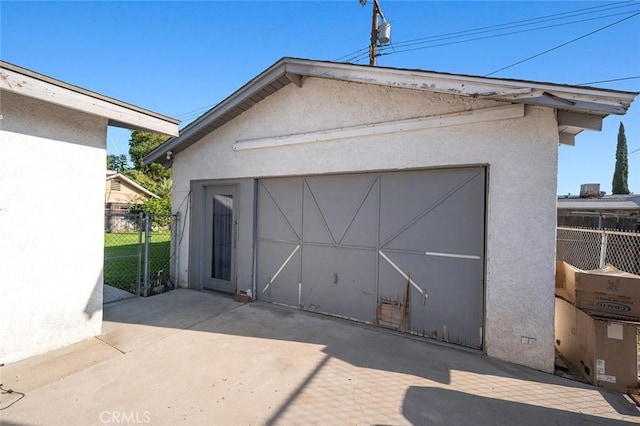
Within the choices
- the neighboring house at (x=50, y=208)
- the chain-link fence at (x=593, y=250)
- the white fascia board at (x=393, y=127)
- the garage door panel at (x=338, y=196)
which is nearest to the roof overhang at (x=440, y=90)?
the white fascia board at (x=393, y=127)

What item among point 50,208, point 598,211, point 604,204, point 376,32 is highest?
point 376,32

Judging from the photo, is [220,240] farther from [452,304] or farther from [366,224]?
[452,304]

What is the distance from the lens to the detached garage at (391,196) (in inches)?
134

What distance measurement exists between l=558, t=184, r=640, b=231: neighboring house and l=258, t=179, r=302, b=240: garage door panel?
1077 cm

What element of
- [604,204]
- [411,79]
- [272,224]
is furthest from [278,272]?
[604,204]

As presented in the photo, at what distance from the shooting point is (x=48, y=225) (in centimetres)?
348

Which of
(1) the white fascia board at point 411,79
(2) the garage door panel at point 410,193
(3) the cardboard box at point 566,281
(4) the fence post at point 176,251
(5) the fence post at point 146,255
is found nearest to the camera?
(1) the white fascia board at point 411,79

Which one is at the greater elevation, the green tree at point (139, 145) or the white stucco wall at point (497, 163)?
the green tree at point (139, 145)

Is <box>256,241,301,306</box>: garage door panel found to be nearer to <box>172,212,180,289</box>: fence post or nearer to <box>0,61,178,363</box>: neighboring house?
<box>172,212,180,289</box>: fence post

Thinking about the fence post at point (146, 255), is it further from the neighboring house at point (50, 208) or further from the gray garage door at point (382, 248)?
the gray garage door at point (382, 248)

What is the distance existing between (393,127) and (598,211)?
1268 cm

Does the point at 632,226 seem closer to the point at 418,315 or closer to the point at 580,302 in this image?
the point at 580,302

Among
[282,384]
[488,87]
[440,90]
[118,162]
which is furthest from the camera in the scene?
[118,162]

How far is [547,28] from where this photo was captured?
8.20 meters
